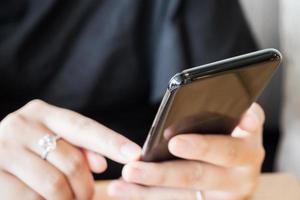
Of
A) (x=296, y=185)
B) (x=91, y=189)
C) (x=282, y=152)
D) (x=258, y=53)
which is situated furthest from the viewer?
(x=282, y=152)

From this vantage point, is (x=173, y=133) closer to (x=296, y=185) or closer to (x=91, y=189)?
(x=91, y=189)

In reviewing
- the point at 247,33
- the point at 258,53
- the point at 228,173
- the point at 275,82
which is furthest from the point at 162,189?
the point at 275,82

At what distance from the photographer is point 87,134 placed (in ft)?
1.41

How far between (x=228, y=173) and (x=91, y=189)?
0.45ft

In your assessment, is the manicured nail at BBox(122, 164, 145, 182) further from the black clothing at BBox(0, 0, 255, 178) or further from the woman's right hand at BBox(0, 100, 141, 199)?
the black clothing at BBox(0, 0, 255, 178)

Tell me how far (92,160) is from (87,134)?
3 cm

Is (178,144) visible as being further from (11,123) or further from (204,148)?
(11,123)

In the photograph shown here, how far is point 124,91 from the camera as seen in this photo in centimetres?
67

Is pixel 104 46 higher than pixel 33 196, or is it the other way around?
pixel 104 46

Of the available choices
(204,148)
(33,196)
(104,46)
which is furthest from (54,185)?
(104,46)

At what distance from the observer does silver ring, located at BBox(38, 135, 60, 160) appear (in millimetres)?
427

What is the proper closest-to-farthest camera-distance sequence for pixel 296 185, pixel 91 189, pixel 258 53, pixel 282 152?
pixel 258 53 < pixel 91 189 < pixel 296 185 < pixel 282 152

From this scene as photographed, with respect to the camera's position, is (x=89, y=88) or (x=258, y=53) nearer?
(x=258, y=53)

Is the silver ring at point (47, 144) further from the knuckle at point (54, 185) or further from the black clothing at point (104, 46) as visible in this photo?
the black clothing at point (104, 46)
